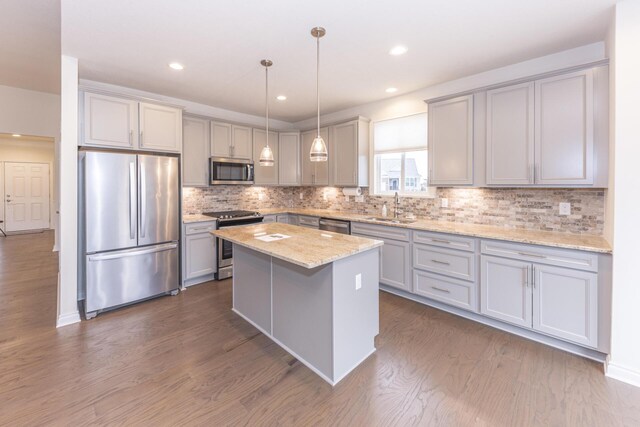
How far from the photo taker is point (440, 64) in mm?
3141

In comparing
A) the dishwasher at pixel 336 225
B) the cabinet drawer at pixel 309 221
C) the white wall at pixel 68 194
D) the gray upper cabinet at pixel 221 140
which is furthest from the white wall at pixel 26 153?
the dishwasher at pixel 336 225

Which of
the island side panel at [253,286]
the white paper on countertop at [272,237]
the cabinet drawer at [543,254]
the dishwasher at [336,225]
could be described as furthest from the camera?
the dishwasher at [336,225]

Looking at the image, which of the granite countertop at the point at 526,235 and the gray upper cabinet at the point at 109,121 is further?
the gray upper cabinet at the point at 109,121

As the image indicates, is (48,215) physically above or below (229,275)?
above

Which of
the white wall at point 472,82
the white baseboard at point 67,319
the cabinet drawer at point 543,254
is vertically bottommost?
the white baseboard at point 67,319

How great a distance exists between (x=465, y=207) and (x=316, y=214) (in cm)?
219

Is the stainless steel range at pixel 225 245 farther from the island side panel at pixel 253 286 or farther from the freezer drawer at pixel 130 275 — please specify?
the island side panel at pixel 253 286

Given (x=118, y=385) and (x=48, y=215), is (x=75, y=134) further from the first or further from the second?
(x=48, y=215)

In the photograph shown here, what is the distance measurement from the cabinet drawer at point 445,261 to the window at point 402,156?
38.1 inches

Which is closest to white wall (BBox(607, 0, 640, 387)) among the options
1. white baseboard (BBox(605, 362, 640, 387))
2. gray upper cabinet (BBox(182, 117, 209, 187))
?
white baseboard (BBox(605, 362, 640, 387))

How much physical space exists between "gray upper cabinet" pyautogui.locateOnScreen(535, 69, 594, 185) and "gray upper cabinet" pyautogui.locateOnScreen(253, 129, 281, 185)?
156 inches

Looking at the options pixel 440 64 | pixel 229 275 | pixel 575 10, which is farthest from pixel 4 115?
pixel 575 10

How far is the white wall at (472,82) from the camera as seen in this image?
2779mm

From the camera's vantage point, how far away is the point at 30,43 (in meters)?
3.15
